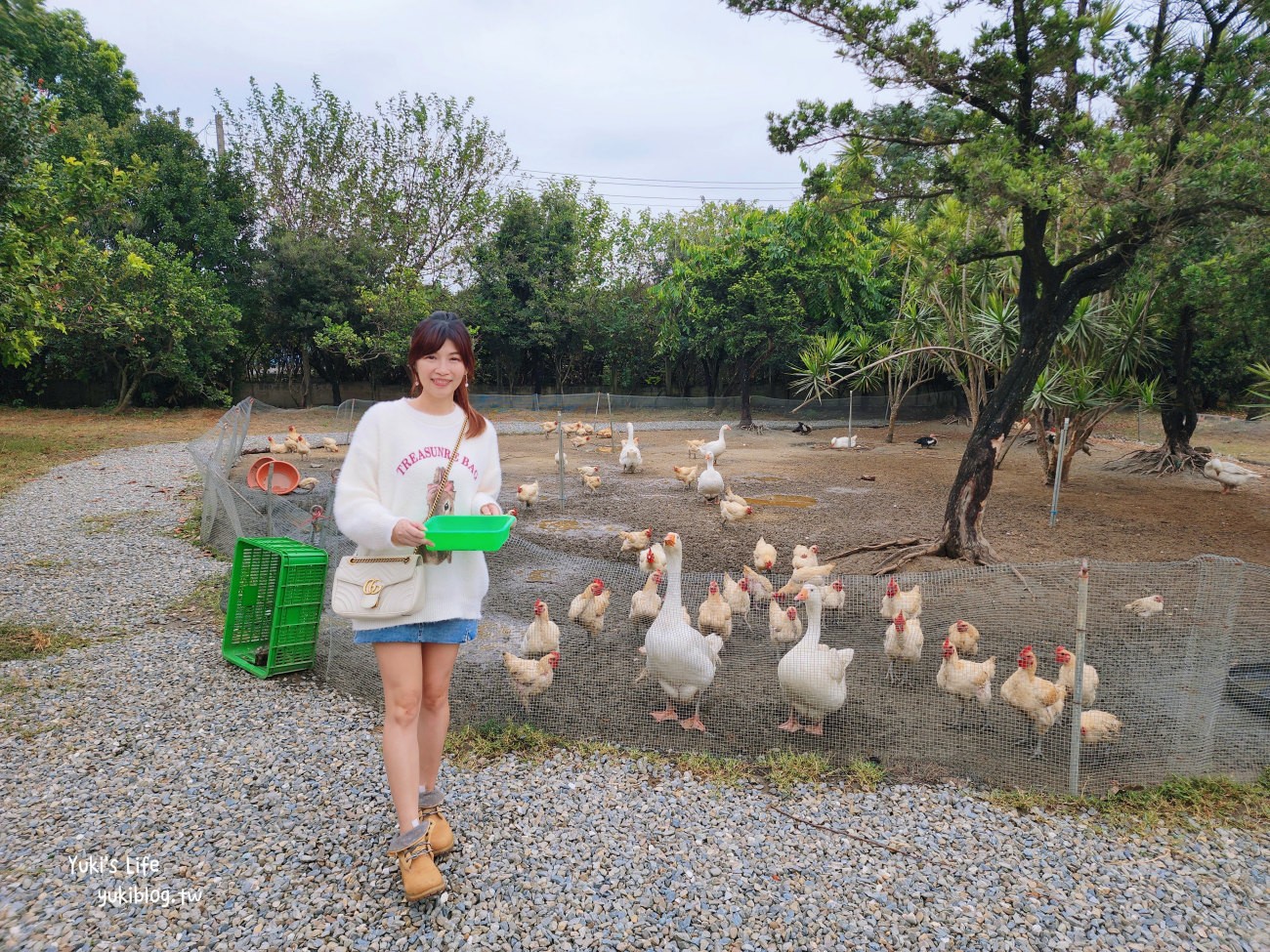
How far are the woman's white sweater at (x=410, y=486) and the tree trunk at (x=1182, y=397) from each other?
36.7 ft

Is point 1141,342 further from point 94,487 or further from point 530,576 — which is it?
point 94,487

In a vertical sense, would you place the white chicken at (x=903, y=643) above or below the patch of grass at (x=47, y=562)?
above

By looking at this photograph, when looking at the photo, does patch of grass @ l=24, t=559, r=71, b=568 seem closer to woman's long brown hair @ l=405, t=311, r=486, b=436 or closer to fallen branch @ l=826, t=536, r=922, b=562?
woman's long brown hair @ l=405, t=311, r=486, b=436

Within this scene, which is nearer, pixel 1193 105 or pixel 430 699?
pixel 430 699

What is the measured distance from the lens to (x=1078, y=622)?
308 cm

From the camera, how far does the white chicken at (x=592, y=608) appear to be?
4750 millimetres

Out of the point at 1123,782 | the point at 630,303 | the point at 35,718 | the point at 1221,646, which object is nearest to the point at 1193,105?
the point at 1221,646

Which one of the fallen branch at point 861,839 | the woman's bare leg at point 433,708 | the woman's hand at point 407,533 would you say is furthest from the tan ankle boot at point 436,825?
the fallen branch at point 861,839

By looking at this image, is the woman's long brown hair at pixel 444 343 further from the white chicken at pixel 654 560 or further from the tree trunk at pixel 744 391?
the tree trunk at pixel 744 391

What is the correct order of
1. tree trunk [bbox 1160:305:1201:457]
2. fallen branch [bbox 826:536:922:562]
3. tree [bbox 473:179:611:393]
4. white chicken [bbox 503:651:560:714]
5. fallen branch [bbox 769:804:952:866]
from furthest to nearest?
tree [bbox 473:179:611:393] < tree trunk [bbox 1160:305:1201:457] < fallen branch [bbox 826:536:922:562] < white chicken [bbox 503:651:560:714] < fallen branch [bbox 769:804:952:866]

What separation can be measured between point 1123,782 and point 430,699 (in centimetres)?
310

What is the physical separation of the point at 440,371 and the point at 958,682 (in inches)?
124

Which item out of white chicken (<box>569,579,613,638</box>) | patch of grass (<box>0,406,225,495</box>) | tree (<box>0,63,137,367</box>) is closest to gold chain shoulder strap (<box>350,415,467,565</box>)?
white chicken (<box>569,579,613,638</box>)

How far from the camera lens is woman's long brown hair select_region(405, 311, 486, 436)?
7.86 ft
